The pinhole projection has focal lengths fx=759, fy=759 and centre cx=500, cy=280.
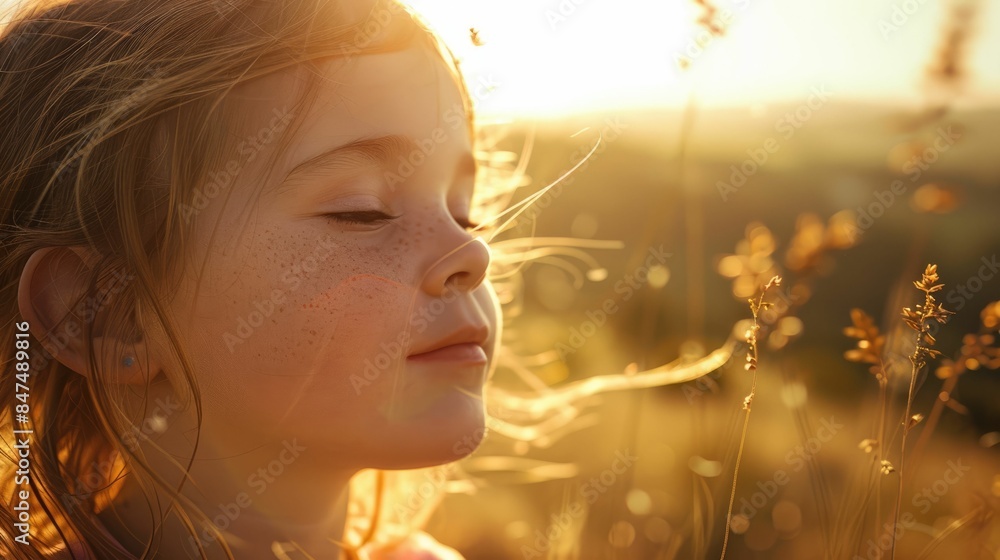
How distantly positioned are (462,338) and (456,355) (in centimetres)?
4

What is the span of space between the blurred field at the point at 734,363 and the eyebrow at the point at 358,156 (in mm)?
414

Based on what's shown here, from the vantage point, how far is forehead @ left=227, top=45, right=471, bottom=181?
1373 mm

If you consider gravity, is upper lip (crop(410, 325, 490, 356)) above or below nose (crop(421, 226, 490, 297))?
below

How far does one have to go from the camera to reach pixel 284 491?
5.19 ft

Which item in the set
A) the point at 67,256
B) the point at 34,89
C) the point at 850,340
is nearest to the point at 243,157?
the point at 67,256

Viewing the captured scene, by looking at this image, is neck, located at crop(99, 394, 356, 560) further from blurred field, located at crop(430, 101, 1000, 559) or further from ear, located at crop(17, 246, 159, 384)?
blurred field, located at crop(430, 101, 1000, 559)

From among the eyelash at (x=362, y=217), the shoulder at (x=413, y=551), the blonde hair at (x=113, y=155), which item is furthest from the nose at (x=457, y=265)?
the shoulder at (x=413, y=551)

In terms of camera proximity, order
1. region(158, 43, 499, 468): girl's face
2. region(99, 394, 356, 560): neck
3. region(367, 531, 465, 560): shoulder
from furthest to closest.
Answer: region(367, 531, 465, 560): shoulder
region(99, 394, 356, 560): neck
region(158, 43, 499, 468): girl's face

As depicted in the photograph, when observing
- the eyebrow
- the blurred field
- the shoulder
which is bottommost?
the shoulder

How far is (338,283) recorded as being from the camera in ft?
4.46

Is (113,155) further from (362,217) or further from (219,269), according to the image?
(362,217)

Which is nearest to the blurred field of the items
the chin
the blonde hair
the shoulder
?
the shoulder

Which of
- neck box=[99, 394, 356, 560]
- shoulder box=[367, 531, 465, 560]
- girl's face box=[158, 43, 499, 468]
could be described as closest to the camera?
girl's face box=[158, 43, 499, 468]

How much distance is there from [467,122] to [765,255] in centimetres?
70
